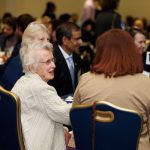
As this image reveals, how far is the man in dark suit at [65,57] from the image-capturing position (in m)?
3.68

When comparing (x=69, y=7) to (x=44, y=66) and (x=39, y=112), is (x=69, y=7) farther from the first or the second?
(x=39, y=112)

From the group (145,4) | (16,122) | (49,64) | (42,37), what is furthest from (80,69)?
(145,4)

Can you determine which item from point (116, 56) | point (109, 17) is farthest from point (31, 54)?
point (109, 17)

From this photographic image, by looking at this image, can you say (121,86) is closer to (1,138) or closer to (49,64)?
(49,64)

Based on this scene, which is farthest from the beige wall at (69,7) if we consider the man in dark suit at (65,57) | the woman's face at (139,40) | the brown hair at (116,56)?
the brown hair at (116,56)

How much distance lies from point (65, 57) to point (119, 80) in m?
1.41

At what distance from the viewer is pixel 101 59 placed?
2.48 meters

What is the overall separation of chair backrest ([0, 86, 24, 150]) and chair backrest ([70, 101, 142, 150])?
12.3 inches

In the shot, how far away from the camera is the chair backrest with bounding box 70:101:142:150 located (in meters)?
2.08

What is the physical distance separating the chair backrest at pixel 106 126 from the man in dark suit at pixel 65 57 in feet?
4.52

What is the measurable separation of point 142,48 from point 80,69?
0.65 m

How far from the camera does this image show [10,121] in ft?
7.82

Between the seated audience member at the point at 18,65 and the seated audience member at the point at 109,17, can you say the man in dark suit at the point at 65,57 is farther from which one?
the seated audience member at the point at 109,17

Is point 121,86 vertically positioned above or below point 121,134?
above
